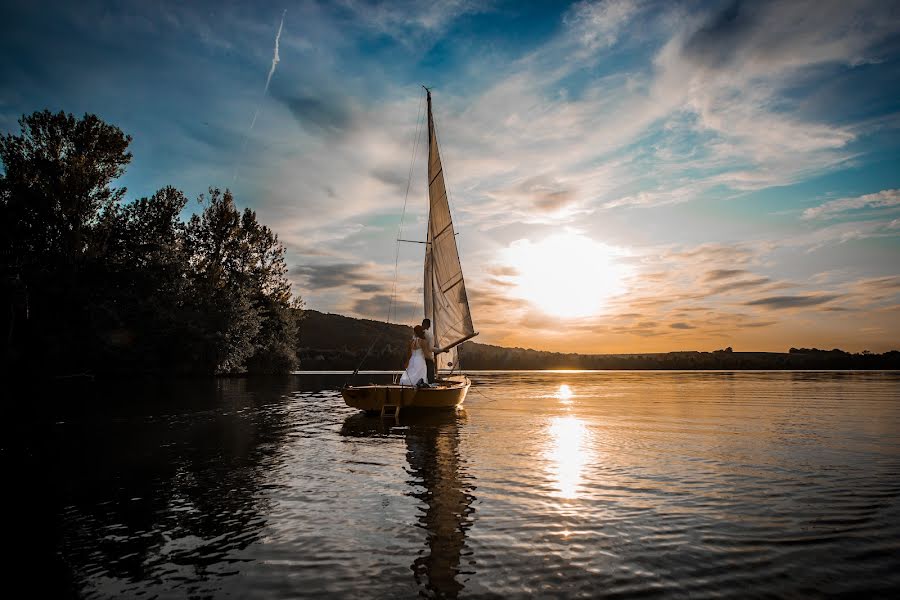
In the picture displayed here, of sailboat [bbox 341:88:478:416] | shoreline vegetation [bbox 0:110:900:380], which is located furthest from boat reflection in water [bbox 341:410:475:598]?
shoreline vegetation [bbox 0:110:900:380]

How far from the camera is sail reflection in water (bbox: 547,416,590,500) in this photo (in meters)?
12.1

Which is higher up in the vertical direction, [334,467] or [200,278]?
[200,278]

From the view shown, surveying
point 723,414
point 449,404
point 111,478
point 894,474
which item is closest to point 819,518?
point 894,474

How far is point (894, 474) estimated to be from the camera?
12.9 meters

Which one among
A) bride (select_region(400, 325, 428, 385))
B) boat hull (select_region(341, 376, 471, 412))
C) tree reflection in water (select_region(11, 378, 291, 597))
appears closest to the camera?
tree reflection in water (select_region(11, 378, 291, 597))

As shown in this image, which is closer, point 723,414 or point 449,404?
point 449,404

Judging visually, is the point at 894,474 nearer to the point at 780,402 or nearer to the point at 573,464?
the point at 573,464

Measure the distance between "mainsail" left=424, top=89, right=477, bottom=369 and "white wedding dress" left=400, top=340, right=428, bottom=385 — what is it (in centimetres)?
601

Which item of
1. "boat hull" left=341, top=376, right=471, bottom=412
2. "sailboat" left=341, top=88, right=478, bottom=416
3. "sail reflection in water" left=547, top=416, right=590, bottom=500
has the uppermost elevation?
"sailboat" left=341, top=88, right=478, bottom=416

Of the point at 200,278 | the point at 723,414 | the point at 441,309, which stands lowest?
the point at 723,414

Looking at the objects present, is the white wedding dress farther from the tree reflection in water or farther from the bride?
the tree reflection in water

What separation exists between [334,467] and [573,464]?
654 centimetres

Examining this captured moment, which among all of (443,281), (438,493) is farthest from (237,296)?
(438,493)

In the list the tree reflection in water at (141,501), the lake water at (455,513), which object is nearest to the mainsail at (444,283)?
the lake water at (455,513)
